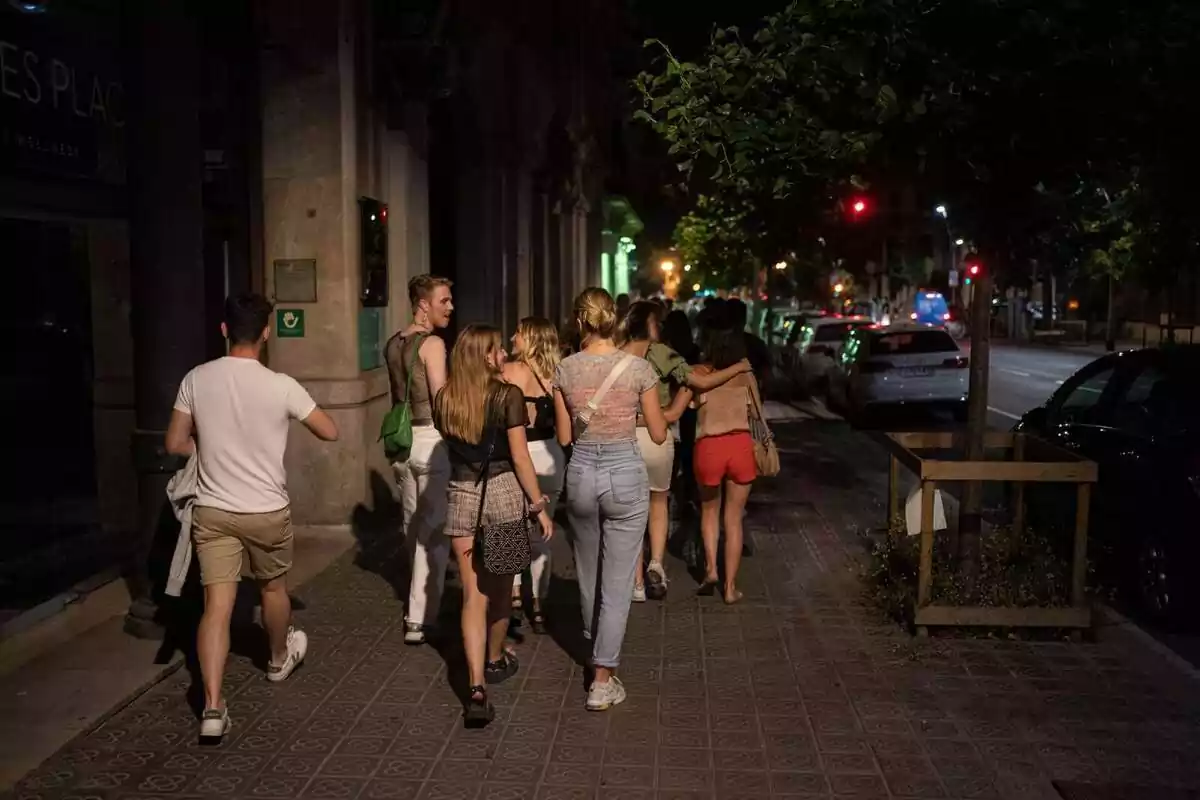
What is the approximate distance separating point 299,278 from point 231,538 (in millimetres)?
4457

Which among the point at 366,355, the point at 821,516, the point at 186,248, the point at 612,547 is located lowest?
the point at 821,516

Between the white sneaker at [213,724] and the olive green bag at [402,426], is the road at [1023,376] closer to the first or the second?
the olive green bag at [402,426]

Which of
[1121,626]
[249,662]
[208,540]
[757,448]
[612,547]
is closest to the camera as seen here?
[208,540]

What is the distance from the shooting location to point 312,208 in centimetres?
929

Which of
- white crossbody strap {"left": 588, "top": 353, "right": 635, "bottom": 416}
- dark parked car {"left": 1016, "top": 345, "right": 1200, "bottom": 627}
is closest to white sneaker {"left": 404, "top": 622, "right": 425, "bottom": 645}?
white crossbody strap {"left": 588, "top": 353, "right": 635, "bottom": 416}

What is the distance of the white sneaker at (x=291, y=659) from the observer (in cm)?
586

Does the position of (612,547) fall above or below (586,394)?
below

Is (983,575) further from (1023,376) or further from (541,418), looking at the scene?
(1023,376)

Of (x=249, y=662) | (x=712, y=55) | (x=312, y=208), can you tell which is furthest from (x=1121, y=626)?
(x=312, y=208)

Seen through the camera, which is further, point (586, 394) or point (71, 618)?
point (71, 618)

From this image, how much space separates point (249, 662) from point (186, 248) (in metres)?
2.17

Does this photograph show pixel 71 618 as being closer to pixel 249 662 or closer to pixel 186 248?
pixel 249 662

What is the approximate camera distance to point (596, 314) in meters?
5.56

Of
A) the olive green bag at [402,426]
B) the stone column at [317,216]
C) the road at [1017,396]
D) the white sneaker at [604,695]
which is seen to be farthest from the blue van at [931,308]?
the white sneaker at [604,695]
